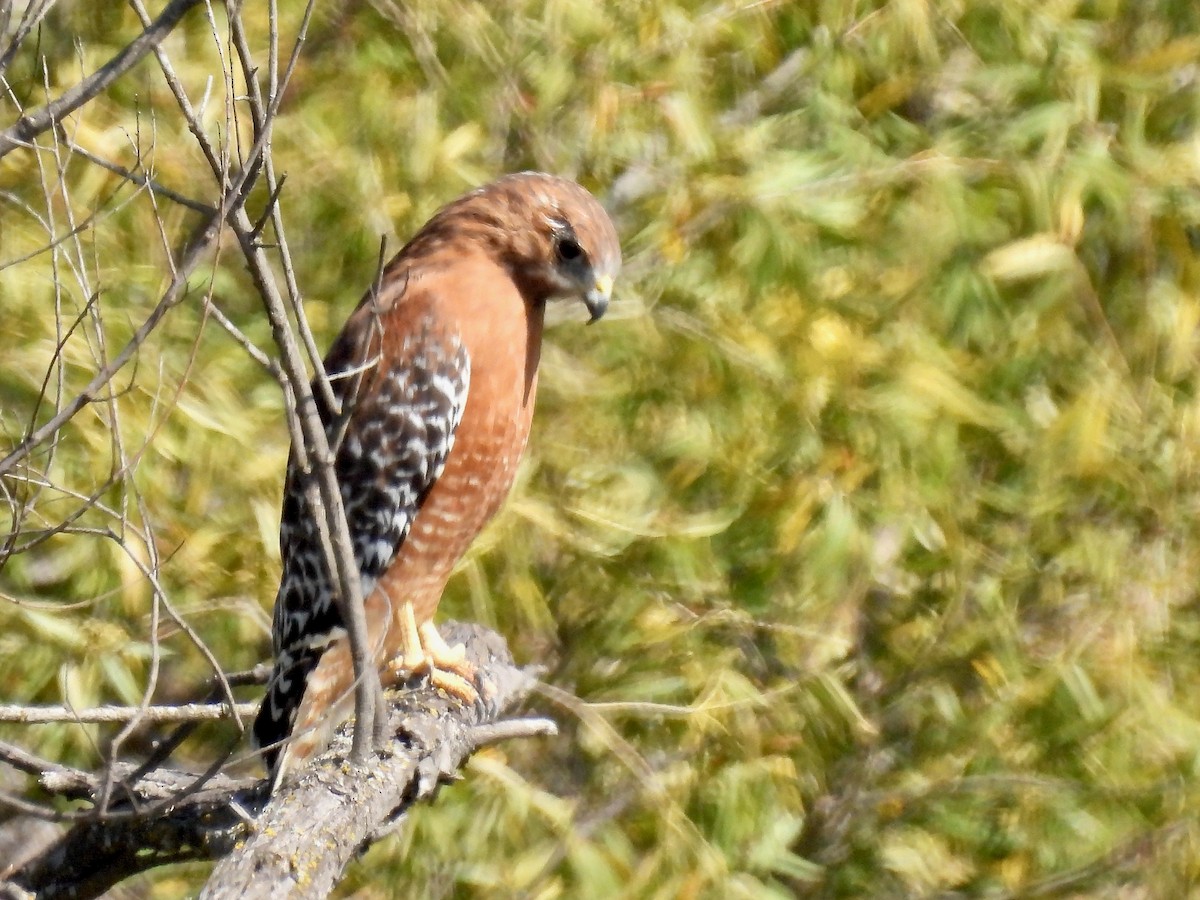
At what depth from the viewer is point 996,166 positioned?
4750 millimetres

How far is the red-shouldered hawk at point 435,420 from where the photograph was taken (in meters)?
4.12

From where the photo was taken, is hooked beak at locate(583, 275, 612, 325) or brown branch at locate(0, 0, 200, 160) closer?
brown branch at locate(0, 0, 200, 160)

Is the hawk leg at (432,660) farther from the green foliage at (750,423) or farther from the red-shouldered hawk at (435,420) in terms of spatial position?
the green foliage at (750,423)

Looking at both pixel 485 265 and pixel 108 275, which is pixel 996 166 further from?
pixel 108 275

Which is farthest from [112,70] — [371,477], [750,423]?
[750,423]

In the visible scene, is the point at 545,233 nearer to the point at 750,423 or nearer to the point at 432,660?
the point at 750,423

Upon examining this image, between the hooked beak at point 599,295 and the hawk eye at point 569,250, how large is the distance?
84mm

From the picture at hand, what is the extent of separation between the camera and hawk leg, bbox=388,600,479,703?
4016 millimetres

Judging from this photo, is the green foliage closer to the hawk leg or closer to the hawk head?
the hawk head

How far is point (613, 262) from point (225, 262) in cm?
116

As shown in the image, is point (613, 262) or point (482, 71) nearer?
point (613, 262)

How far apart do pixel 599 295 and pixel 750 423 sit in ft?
2.31

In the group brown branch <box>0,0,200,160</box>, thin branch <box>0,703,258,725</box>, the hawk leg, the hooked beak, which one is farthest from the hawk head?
brown branch <box>0,0,200,160</box>

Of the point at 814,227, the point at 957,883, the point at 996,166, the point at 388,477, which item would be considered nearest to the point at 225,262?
the point at 388,477
